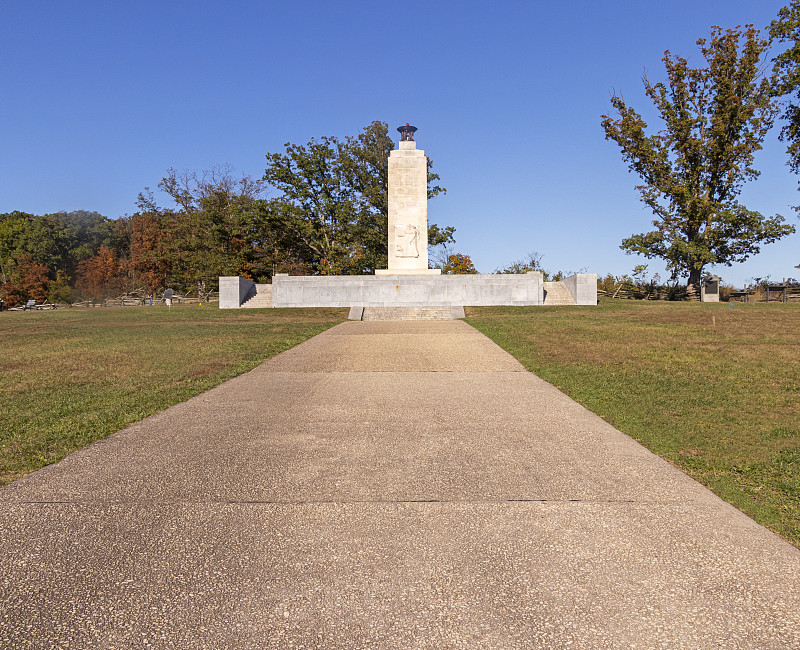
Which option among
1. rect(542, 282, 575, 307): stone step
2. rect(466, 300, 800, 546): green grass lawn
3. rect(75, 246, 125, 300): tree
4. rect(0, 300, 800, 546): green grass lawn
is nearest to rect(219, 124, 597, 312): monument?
rect(542, 282, 575, 307): stone step

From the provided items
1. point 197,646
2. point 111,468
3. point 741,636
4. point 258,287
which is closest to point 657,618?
point 741,636

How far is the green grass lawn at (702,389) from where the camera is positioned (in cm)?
486

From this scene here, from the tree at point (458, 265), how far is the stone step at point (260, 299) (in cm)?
2600

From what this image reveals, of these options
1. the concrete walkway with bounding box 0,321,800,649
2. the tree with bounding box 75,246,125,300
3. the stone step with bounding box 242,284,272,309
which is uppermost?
the tree with bounding box 75,246,125,300

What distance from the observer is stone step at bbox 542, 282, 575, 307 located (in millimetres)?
32719

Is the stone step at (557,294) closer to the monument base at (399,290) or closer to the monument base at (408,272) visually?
the monument base at (399,290)

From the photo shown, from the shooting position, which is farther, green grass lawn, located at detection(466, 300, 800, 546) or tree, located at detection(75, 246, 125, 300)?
tree, located at detection(75, 246, 125, 300)

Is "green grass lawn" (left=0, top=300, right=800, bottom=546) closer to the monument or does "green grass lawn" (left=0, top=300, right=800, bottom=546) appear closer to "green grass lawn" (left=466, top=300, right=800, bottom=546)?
"green grass lawn" (left=466, top=300, right=800, bottom=546)

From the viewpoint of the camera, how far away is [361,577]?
3143mm

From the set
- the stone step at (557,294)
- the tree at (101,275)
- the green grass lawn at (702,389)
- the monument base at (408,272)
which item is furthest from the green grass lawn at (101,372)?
the tree at (101,275)

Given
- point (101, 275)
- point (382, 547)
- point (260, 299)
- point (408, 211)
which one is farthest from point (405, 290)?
point (101, 275)

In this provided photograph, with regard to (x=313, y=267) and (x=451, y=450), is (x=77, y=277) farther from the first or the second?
(x=451, y=450)

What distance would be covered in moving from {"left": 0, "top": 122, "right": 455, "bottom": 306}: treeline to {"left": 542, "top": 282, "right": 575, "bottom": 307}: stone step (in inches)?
600

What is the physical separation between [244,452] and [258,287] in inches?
1184
